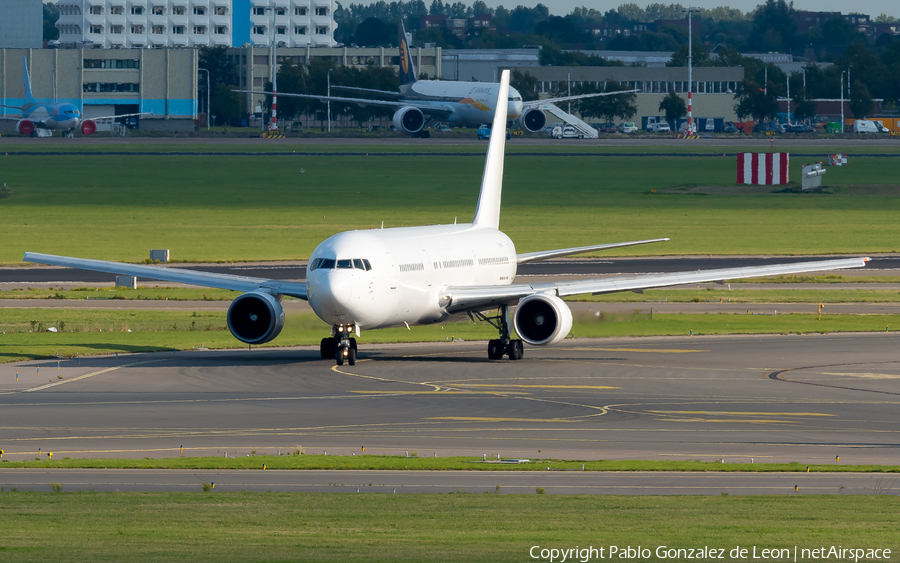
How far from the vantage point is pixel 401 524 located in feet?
69.6

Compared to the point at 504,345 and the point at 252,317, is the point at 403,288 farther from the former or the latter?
the point at 252,317

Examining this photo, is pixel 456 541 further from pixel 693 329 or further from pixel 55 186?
pixel 55 186

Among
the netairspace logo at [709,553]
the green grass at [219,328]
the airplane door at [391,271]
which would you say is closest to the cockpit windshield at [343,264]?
the airplane door at [391,271]

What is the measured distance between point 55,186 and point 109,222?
3104 centimetres

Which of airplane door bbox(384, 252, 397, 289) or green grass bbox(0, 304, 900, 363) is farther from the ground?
airplane door bbox(384, 252, 397, 289)

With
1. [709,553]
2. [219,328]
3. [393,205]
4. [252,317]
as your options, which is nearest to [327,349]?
[252,317]

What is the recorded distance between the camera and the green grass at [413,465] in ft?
92.3

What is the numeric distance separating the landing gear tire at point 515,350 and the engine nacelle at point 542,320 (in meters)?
1.87

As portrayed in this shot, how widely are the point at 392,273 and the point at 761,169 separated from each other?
328 feet

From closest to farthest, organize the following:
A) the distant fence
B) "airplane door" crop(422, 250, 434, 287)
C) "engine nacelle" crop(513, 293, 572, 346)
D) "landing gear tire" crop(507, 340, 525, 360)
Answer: "engine nacelle" crop(513, 293, 572, 346) → "airplane door" crop(422, 250, 434, 287) → "landing gear tire" crop(507, 340, 525, 360) → the distant fence

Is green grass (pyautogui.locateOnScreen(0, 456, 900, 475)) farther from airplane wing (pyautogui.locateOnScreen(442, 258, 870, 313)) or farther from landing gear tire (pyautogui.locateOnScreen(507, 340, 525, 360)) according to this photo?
landing gear tire (pyautogui.locateOnScreen(507, 340, 525, 360))

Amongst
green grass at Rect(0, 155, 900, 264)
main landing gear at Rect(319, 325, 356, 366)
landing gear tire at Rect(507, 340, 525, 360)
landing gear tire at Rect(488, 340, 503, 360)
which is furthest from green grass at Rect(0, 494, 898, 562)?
green grass at Rect(0, 155, 900, 264)

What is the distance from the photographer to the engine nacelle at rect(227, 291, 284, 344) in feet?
150

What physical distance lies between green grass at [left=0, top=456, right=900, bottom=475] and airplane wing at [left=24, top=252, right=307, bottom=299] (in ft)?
58.6
